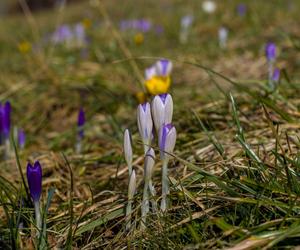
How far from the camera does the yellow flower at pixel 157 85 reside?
2443mm

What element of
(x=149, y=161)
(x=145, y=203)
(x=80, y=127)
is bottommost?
(x=80, y=127)

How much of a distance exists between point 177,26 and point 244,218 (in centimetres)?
616

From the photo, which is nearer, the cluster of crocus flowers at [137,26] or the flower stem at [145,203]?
the flower stem at [145,203]

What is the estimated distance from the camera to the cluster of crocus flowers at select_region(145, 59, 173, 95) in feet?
8.08

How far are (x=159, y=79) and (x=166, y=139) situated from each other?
1.23 metres

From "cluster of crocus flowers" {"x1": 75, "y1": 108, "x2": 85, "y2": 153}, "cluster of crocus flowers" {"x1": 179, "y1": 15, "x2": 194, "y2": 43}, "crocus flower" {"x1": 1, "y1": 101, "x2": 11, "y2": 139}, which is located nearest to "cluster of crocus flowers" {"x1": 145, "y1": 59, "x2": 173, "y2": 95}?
"cluster of crocus flowers" {"x1": 75, "y1": 108, "x2": 85, "y2": 153}

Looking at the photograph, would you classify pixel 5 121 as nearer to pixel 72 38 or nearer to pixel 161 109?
pixel 161 109

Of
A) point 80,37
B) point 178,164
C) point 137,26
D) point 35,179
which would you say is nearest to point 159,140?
point 35,179

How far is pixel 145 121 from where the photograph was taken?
1.43 metres

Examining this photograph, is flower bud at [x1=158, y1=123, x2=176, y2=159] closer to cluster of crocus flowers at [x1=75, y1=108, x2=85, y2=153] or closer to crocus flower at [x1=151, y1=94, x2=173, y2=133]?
crocus flower at [x1=151, y1=94, x2=173, y2=133]

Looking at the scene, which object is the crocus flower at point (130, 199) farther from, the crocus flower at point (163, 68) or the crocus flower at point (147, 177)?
the crocus flower at point (163, 68)

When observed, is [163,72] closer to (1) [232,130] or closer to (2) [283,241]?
(1) [232,130]

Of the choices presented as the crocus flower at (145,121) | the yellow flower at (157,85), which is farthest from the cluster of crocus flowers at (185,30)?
the crocus flower at (145,121)

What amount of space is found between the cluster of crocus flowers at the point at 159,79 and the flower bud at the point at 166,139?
1.02 metres
